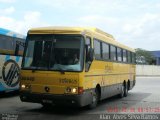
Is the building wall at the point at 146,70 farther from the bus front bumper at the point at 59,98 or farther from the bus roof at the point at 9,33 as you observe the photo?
the bus front bumper at the point at 59,98

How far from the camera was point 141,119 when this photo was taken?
1223 centimetres

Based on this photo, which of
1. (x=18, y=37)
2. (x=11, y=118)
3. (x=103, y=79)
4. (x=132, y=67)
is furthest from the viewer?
→ (x=132, y=67)

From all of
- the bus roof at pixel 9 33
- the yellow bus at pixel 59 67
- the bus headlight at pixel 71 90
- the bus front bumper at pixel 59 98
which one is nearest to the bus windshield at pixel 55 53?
the yellow bus at pixel 59 67

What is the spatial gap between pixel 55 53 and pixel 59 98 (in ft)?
5.05

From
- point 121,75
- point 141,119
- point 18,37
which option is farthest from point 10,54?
point 141,119

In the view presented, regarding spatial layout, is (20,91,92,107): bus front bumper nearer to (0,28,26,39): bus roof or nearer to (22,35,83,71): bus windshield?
(22,35,83,71): bus windshield

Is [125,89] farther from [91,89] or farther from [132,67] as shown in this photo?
[91,89]

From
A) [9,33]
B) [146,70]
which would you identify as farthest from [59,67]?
[146,70]

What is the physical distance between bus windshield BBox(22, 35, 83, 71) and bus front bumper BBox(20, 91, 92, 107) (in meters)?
0.90

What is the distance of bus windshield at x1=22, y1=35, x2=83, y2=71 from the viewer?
12.9 meters

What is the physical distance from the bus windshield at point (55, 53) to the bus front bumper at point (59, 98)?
2.96 feet

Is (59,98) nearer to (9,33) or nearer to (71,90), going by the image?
(71,90)

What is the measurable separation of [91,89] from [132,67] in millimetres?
10460

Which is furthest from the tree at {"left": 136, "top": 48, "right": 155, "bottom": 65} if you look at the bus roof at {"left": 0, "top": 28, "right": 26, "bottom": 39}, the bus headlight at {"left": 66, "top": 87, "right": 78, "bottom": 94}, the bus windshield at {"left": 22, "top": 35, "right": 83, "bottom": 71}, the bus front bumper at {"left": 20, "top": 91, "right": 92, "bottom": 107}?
the bus headlight at {"left": 66, "top": 87, "right": 78, "bottom": 94}
